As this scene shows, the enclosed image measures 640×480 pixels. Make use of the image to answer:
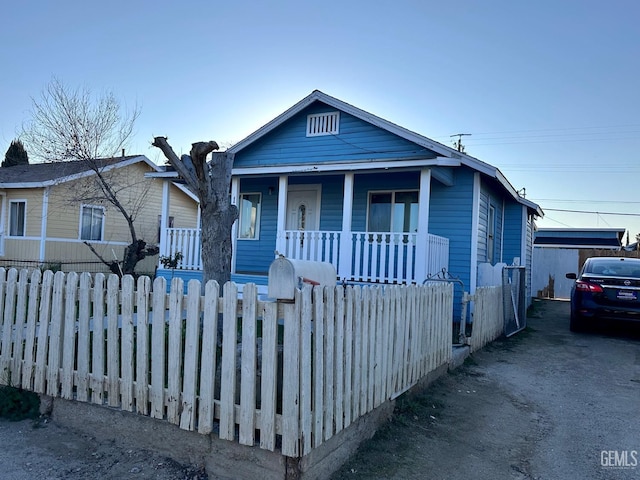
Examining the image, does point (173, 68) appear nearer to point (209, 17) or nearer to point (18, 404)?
point (209, 17)

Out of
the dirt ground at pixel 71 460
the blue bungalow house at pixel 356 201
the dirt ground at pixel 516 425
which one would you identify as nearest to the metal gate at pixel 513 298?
the blue bungalow house at pixel 356 201

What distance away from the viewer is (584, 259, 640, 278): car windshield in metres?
9.55

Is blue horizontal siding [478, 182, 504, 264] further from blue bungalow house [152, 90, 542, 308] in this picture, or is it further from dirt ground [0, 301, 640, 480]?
dirt ground [0, 301, 640, 480]

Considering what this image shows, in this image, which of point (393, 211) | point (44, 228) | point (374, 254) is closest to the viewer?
point (374, 254)

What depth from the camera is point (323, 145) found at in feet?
39.0

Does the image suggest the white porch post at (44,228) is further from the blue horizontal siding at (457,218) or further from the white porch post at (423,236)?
the white porch post at (423,236)

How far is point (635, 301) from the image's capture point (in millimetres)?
8852

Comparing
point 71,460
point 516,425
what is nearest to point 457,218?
point 516,425

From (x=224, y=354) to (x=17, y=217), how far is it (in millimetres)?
19656

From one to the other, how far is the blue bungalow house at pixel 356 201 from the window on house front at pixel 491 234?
30 millimetres

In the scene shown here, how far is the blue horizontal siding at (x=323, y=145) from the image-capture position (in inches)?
438

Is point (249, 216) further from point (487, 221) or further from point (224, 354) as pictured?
point (224, 354)

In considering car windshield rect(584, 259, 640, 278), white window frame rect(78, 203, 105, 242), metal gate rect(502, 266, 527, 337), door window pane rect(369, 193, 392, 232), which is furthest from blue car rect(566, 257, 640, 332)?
white window frame rect(78, 203, 105, 242)

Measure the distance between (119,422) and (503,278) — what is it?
8263 mm
